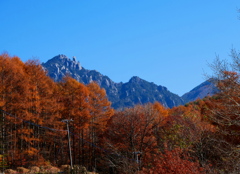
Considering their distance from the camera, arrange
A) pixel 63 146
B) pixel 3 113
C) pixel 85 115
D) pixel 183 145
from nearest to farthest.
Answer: pixel 183 145 → pixel 3 113 → pixel 85 115 → pixel 63 146

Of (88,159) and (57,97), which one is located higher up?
(57,97)

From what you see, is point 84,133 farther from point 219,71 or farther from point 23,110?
point 219,71

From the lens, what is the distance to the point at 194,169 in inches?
758

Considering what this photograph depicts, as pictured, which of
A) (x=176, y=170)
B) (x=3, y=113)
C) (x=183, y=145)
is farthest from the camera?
(x=3, y=113)

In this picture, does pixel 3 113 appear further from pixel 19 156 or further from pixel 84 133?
pixel 84 133

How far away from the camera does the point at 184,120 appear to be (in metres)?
30.1

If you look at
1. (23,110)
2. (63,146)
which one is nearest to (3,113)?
(23,110)

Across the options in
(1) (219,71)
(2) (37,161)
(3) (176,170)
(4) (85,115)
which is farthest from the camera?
(4) (85,115)

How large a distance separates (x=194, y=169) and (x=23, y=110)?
838 inches

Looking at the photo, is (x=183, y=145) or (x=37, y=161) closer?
(x=183, y=145)

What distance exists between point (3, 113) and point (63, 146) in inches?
511

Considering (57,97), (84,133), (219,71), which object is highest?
(57,97)

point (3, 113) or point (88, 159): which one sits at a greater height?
point (3, 113)

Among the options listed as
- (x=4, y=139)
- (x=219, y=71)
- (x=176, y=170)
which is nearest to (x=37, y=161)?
(x=4, y=139)
